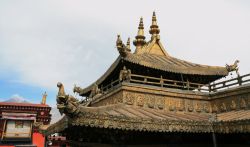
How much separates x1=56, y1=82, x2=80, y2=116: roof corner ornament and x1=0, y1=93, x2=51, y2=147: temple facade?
733 inches

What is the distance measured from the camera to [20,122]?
24266 millimetres

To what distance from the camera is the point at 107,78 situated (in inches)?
595

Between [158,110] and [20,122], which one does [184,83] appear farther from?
[20,122]

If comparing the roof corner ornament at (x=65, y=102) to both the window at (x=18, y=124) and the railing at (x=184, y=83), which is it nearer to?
the railing at (x=184, y=83)

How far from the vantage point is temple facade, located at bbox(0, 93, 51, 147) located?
76.9 feet

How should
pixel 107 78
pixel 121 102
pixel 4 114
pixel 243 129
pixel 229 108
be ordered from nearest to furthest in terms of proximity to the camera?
pixel 243 129, pixel 121 102, pixel 229 108, pixel 107 78, pixel 4 114

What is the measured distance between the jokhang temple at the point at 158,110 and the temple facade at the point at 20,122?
11.4 m

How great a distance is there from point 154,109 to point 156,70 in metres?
2.53

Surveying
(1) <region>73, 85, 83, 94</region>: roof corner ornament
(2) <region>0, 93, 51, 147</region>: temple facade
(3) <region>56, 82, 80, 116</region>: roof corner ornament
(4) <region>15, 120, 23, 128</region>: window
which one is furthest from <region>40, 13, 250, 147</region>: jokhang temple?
(4) <region>15, 120, 23, 128</region>: window

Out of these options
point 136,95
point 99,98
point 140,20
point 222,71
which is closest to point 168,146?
point 136,95

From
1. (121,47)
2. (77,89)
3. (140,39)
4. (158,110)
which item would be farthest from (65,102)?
(140,39)

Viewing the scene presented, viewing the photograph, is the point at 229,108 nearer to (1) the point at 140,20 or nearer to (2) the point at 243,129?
(2) the point at 243,129

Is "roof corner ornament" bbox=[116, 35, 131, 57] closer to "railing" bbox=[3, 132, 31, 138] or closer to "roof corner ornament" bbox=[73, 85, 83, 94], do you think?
"roof corner ornament" bbox=[73, 85, 83, 94]

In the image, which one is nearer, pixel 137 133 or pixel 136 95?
pixel 137 133
